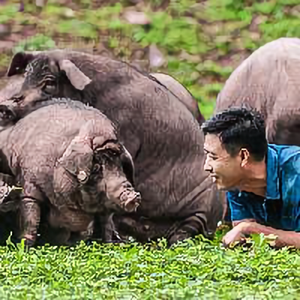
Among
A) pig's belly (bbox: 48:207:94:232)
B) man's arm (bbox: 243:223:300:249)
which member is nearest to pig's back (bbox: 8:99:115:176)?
pig's belly (bbox: 48:207:94:232)

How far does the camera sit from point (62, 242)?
6461 millimetres

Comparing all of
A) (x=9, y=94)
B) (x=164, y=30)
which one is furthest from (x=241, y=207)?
(x=164, y=30)

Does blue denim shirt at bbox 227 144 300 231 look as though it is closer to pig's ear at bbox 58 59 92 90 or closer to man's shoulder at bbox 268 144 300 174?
man's shoulder at bbox 268 144 300 174

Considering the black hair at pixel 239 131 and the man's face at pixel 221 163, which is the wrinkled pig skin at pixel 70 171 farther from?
the black hair at pixel 239 131

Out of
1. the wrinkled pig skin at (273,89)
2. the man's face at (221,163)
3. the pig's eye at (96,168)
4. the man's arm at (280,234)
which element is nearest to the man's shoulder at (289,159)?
the man's face at (221,163)

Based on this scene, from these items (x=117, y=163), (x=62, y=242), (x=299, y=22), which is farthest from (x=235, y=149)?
(x=299, y=22)

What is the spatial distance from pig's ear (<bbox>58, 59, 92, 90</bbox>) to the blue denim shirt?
1.12 metres

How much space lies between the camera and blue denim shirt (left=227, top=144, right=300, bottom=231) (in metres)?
6.20

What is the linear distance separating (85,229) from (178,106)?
1.10 metres

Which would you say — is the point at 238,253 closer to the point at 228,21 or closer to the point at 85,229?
the point at 85,229

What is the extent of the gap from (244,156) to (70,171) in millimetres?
919

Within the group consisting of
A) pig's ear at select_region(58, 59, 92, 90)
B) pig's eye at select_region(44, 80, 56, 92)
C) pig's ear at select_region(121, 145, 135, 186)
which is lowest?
pig's ear at select_region(121, 145, 135, 186)

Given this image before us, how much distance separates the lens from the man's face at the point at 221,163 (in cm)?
620

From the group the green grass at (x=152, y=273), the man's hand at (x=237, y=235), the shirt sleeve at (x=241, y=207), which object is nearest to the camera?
the green grass at (x=152, y=273)
